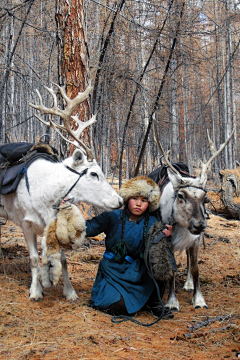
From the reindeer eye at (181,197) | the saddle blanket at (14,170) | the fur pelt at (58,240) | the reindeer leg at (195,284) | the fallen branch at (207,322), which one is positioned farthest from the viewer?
the saddle blanket at (14,170)

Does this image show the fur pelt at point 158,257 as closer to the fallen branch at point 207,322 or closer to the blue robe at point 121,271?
the blue robe at point 121,271

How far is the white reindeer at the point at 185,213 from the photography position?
390cm

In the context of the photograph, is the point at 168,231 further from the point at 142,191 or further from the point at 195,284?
the point at 195,284

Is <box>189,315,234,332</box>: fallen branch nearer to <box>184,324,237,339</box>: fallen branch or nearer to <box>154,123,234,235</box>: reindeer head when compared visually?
<box>184,324,237,339</box>: fallen branch

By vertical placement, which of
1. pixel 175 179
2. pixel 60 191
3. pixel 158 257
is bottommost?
pixel 158 257

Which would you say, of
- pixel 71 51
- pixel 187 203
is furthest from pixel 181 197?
pixel 71 51

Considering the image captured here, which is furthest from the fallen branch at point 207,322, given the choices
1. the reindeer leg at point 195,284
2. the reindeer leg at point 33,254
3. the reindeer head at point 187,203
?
the reindeer leg at point 33,254

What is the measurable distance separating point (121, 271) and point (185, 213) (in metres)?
1.00

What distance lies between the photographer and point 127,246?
12.6 feet

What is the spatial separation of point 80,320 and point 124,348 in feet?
2.33

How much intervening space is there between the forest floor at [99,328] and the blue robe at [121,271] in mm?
196

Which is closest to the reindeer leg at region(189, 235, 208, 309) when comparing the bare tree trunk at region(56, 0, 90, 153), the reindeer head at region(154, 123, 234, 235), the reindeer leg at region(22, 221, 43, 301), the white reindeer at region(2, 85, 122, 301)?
the reindeer head at region(154, 123, 234, 235)

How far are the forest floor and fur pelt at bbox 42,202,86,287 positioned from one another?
1.50 ft

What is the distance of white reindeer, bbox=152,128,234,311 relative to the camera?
3902mm
